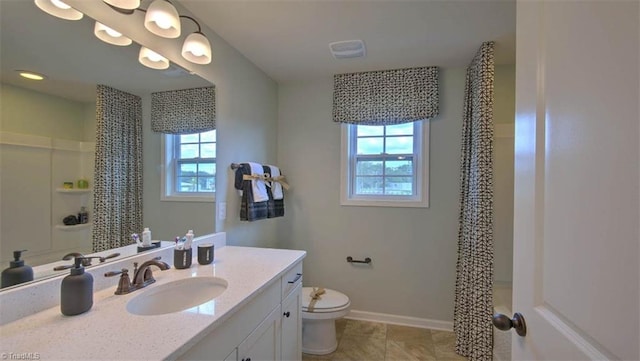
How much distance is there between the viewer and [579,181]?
0.58 meters

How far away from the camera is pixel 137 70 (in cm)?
143

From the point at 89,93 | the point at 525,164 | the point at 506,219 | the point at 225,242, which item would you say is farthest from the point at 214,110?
the point at 506,219

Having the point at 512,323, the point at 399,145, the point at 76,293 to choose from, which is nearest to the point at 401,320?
the point at 399,145

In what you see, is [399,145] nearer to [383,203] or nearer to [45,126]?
[383,203]

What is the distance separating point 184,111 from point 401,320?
2424 mm

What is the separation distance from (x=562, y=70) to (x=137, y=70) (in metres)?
1.67

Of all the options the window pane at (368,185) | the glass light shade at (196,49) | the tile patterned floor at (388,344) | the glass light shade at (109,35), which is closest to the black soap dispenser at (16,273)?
the glass light shade at (109,35)

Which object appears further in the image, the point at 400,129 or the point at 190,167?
the point at 400,129

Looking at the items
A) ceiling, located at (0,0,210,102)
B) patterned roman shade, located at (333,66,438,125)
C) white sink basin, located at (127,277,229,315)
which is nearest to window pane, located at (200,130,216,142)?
ceiling, located at (0,0,210,102)

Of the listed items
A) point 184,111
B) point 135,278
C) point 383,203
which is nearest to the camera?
point 135,278

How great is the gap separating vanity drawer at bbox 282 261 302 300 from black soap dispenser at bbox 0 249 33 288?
981 mm

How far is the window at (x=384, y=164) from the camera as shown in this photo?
8.55 ft

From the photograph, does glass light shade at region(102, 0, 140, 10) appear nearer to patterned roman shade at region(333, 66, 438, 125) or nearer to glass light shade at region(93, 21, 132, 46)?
glass light shade at region(93, 21, 132, 46)

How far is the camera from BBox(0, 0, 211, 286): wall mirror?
957 mm
